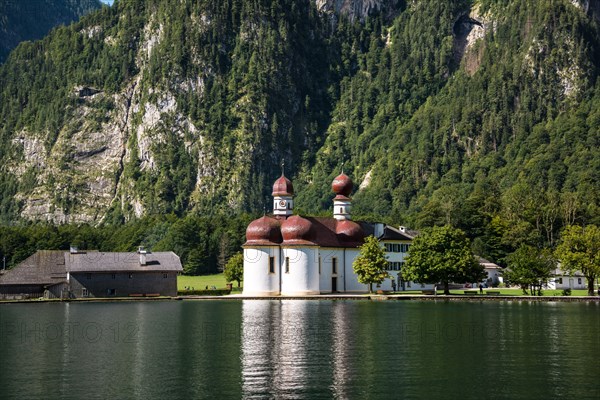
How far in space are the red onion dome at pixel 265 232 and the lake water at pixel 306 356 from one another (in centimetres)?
4855

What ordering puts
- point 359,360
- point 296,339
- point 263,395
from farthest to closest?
point 296,339, point 359,360, point 263,395

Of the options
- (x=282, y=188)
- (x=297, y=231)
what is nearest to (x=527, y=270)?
(x=297, y=231)

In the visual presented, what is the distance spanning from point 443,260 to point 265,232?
2551cm

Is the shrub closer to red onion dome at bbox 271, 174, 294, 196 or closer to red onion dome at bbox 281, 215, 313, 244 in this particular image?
red onion dome at bbox 281, 215, 313, 244

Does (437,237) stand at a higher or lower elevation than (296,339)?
higher

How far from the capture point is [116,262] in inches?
5728

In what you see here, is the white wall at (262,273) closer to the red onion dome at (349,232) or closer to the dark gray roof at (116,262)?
the dark gray roof at (116,262)

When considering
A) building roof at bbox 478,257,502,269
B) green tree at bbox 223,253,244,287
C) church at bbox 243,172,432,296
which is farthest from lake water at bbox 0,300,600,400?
building roof at bbox 478,257,502,269

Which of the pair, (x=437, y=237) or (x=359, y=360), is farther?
(x=437, y=237)

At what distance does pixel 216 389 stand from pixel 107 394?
4913 mm

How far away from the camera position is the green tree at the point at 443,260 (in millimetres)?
133375

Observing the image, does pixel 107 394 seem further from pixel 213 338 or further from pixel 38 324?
pixel 38 324

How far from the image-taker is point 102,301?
446ft

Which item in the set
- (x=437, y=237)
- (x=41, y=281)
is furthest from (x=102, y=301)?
(x=437, y=237)
